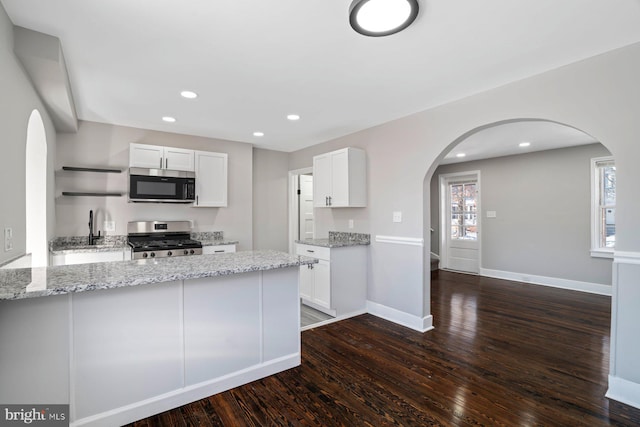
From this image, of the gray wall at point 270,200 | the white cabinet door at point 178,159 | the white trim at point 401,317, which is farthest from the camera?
the gray wall at point 270,200

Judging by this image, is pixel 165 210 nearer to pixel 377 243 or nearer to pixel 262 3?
pixel 377 243

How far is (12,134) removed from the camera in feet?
6.30

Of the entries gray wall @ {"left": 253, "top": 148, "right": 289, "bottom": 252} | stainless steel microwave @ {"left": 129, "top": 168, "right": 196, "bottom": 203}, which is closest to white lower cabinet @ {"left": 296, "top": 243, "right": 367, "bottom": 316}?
gray wall @ {"left": 253, "top": 148, "right": 289, "bottom": 252}

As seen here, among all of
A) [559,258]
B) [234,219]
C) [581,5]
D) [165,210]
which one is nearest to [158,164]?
[165,210]

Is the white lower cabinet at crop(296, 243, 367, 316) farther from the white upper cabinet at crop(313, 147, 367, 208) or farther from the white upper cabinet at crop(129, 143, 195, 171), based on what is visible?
the white upper cabinet at crop(129, 143, 195, 171)

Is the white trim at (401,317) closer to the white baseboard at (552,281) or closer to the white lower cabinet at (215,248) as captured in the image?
the white lower cabinet at (215,248)

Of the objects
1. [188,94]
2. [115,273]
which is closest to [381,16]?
[188,94]

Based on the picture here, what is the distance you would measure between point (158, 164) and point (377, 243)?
3006 millimetres

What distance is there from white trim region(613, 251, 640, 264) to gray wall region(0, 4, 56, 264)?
3.92 m

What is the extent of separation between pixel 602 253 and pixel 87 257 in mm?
7026

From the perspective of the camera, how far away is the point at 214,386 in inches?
84.0

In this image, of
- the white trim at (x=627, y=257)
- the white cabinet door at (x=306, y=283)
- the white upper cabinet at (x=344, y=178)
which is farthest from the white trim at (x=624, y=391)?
the white cabinet door at (x=306, y=283)

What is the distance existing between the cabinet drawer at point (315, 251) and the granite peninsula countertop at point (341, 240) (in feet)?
0.14

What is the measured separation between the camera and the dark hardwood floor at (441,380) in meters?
1.92
